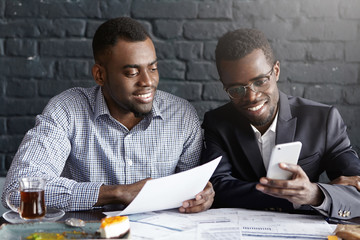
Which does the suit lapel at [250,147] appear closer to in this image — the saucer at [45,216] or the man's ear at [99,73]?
the man's ear at [99,73]

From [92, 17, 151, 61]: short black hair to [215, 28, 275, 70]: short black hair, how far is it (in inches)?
13.9

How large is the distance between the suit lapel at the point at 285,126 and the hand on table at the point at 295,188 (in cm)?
38

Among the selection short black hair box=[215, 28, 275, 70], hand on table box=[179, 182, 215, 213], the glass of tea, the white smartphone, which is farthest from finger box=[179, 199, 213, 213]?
short black hair box=[215, 28, 275, 70]

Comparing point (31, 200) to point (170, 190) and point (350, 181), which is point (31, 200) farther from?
point (350, 181)

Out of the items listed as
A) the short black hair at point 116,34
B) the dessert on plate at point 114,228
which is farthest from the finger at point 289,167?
the short black hair at point 116,34

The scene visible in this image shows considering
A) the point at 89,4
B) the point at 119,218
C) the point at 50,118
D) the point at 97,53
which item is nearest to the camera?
the point at 119,218

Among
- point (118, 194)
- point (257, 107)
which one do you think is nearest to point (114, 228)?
point (118, 194)

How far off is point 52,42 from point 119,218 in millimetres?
1354

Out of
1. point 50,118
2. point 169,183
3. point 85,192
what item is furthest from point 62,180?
point 169,183

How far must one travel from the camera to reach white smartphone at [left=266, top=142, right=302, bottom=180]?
1463 mm

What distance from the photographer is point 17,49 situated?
7.77 ft

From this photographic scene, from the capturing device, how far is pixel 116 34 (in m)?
2.04

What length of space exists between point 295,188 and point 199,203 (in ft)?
1.12

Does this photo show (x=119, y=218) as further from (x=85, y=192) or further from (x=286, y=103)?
(x=286, y=103)
